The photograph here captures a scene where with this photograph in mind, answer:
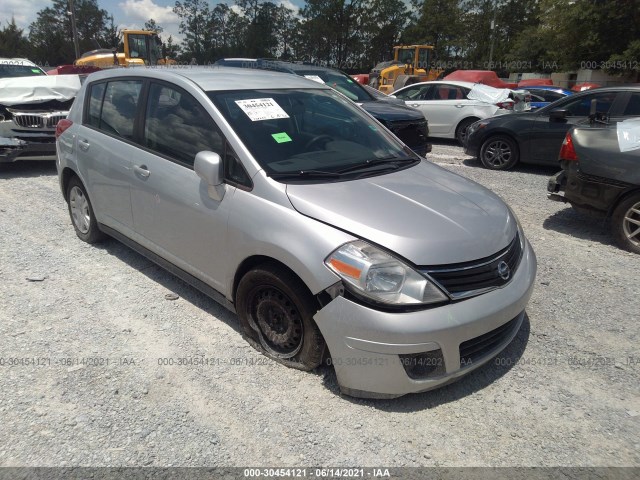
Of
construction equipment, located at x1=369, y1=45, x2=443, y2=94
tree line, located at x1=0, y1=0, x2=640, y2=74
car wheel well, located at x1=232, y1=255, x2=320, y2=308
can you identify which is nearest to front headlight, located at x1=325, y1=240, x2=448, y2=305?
car wheel well, located at x1=232, y1=255, x2=320, y2=308

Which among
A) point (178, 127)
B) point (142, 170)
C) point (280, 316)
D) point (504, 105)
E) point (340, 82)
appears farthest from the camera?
point (504, 105)

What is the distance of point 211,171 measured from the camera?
3062mm

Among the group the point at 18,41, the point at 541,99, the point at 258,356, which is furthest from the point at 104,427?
the point at 18,41

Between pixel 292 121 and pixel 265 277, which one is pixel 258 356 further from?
pixel 292 121

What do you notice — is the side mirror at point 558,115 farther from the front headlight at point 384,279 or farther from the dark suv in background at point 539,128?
the front headlight at point 384,279

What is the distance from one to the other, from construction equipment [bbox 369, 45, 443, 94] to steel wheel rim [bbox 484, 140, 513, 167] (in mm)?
12858

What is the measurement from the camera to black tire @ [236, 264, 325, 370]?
2762 mm

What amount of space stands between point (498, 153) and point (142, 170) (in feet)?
22.2

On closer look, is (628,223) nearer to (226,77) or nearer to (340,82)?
(226,77)

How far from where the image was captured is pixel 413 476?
2.36 metres

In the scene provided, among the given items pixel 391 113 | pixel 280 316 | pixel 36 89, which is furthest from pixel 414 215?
pixel 36 89

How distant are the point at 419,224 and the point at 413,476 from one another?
4.21 ft

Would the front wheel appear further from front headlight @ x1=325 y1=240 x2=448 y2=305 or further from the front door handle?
front headlight @ x1=325 y1=240 x2=448 y2=305

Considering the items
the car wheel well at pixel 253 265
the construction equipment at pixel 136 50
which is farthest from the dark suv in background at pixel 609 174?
the construction equipment at pixel 136 50
